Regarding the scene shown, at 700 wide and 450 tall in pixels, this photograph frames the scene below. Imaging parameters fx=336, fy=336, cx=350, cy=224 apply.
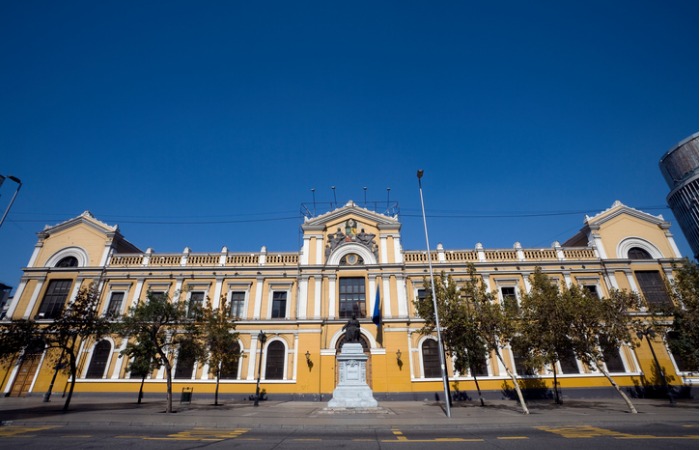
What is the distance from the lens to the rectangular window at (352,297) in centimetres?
2891

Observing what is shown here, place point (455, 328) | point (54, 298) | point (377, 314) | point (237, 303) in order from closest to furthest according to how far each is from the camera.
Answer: point (455, 328), point (377, 314), point (237, 303), point (54, 298)

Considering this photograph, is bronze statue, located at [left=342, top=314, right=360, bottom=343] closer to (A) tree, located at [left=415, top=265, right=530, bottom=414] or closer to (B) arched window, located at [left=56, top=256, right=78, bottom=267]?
(A) tree, located at [left=415, top=265, right=530, bottom=414]

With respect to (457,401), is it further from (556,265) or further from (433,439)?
(433,439)

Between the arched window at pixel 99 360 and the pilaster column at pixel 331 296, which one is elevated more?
the pilaster column at pixel 331 296

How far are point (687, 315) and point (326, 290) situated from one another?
24.4 m

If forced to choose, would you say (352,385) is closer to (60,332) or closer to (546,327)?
(546,327)

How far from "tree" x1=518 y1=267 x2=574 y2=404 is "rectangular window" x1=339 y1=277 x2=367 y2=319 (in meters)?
12.7

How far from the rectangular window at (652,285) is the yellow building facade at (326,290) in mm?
93

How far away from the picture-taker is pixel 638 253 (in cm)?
3098

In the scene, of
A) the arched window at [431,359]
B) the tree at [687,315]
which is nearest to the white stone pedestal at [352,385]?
the arched window at [431,359]

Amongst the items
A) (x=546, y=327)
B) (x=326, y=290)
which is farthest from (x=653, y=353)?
(x=326, y=290)

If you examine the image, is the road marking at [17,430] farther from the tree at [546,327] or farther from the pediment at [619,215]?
the pediment at [619,215]

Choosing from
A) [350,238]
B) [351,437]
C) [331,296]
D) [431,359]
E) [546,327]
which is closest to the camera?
[351,437]

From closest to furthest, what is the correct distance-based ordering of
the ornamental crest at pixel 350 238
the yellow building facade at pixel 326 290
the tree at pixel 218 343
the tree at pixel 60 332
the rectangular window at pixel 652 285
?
the tree at pixel 60 332
the tree at pixel 218 343
the yellow building facade at pixel 326 290
the rectangular window at pixel 652 285
the ornamental crest at pixel 350 238
